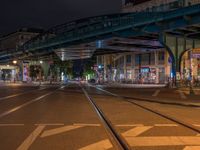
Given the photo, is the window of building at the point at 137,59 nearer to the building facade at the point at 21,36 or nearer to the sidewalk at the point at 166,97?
the sidewalk at the point at 166,97

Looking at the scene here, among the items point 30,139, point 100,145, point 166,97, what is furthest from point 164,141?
point 166,97

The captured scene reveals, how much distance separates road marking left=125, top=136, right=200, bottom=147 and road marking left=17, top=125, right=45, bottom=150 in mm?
2491

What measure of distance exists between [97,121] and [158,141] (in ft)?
17.7

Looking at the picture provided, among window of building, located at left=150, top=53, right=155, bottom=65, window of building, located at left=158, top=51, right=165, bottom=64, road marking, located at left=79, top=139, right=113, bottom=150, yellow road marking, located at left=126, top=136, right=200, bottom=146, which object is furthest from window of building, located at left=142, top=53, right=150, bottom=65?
road marking, located at left=79, top=139, right=113, bottom=150

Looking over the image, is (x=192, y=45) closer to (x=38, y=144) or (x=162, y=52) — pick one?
(x=162, y=52)

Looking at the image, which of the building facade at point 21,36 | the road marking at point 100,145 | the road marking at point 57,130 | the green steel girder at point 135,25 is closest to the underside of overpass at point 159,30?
the green steel girder at point 135,25

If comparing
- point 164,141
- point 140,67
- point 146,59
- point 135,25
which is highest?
point 135,25

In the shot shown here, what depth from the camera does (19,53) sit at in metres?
102

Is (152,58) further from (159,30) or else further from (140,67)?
(159,30)

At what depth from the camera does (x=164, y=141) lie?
36.2 ft

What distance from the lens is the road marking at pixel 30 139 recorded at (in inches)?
399

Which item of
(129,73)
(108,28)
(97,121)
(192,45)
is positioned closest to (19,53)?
(129,73)

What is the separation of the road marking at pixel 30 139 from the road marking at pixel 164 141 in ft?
8.17

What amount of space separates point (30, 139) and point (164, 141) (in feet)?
11.4
